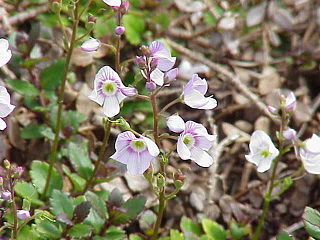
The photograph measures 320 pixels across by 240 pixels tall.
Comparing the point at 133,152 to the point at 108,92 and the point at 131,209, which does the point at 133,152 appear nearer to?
the point at 108,92

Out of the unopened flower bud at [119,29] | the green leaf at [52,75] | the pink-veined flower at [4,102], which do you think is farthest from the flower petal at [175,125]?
the green leaf at [52,75]

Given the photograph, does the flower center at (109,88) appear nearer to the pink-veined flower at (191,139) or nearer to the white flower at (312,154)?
the pink-veined flower at (191,139)

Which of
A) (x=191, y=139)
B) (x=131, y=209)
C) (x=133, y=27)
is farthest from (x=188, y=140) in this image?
(x=133, y=27)

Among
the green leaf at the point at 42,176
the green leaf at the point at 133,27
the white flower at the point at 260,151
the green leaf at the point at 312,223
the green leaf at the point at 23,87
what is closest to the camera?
the green leaf at the point at 312,223

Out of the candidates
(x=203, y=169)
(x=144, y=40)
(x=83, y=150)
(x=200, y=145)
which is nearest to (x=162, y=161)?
(x=200, y=145)

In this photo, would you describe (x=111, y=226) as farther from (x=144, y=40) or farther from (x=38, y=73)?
(x=144, y=40)
